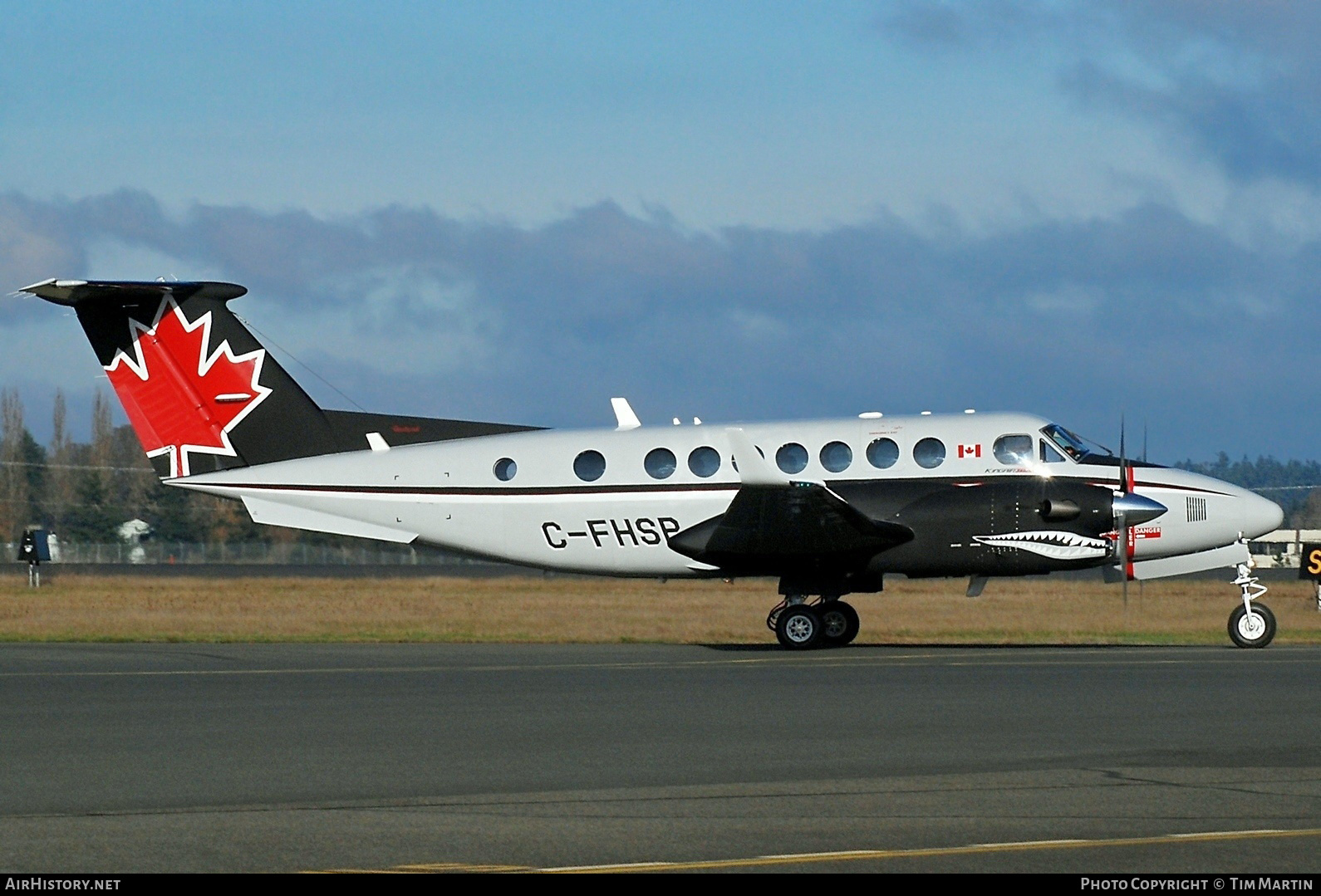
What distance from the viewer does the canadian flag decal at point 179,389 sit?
24.3m

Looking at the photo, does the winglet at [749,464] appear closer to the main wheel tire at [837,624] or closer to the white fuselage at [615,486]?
the white fuselage at [615,486]

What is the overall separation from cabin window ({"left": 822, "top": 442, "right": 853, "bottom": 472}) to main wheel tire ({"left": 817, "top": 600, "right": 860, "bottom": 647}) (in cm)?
194

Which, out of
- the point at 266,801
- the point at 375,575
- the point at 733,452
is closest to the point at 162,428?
the point at 733,452

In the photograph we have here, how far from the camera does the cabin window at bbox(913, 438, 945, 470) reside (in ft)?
73.3

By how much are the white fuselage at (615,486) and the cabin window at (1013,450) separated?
48mm

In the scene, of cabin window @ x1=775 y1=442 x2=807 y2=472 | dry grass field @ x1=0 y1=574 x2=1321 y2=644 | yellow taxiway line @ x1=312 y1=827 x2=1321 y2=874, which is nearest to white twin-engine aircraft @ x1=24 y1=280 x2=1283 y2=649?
cabin window @ x1=775 y1=442 x2=807 y2=472

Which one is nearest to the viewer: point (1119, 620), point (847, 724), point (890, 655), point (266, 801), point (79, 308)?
point (266, 801)

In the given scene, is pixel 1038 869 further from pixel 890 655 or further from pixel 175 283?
pixel 175 283

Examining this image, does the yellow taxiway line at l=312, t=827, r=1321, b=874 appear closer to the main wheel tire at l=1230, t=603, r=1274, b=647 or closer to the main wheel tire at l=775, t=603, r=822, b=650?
the main wheel tire at l=1230, t=603, r=1274, b=647

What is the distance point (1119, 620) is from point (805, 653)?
1309 centimetres

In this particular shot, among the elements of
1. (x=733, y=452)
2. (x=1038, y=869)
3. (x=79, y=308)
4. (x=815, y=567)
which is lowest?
(x=1038, y=869)

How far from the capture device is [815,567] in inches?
886

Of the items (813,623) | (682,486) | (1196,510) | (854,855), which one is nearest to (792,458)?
(682,486)

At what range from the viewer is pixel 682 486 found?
905 inches
